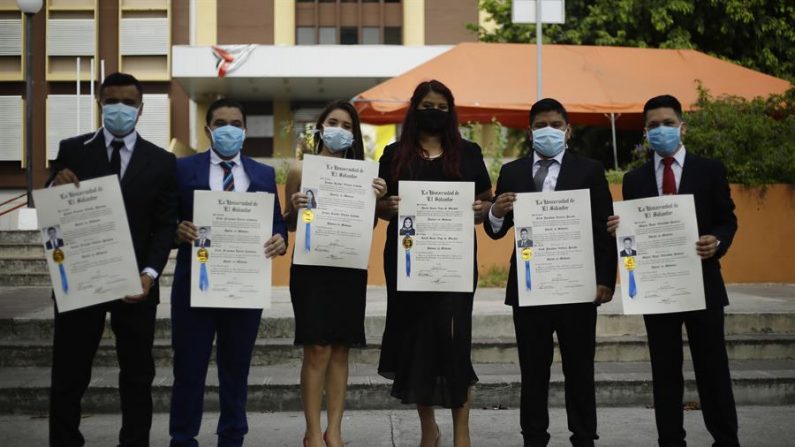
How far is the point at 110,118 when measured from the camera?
4043 millimetres

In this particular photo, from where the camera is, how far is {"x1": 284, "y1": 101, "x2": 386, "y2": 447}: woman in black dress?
14.7 ft

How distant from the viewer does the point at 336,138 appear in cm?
455

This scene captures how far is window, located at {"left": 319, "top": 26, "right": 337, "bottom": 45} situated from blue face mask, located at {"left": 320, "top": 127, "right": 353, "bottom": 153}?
→ 2361 centimetres

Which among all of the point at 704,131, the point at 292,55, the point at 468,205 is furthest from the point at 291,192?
the point at 292,55

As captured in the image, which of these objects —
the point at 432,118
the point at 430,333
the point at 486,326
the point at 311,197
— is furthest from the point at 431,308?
the point at 486,326

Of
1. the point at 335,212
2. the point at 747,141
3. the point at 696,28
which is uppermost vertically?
the point at 696,28

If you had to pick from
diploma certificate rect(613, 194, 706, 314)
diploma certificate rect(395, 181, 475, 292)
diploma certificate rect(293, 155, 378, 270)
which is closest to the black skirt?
diploma certificate rect(293, 155, 378, 270)

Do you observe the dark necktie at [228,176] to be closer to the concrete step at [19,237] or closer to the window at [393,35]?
the concrete step at [19,237]

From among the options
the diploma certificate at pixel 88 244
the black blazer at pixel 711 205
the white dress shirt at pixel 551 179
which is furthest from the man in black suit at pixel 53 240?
Answer: the black blazer at pixel 711 205

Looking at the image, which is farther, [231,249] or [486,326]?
[486,326]

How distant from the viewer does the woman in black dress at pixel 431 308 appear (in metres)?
4.40

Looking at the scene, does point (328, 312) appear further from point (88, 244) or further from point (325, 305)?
point (88, 244)

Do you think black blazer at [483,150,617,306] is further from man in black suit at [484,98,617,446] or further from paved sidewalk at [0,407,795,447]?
paved sidewalk at [0,407,795,447]

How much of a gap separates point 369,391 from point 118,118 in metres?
2.92
